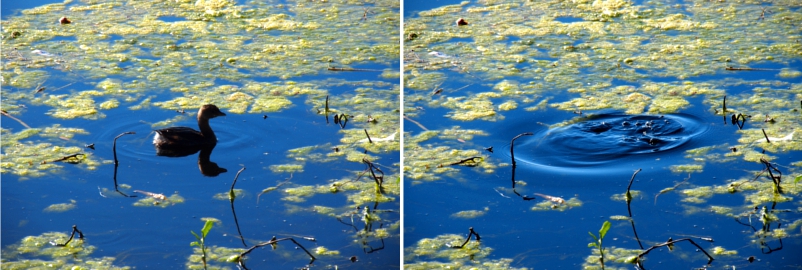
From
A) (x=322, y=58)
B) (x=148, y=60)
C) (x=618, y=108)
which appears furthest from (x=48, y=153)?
(x=618, y=108)

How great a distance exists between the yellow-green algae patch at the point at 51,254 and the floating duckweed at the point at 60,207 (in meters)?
0.20

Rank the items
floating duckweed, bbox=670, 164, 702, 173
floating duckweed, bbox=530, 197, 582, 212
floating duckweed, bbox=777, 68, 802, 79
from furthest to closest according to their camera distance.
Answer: floating duckweed, bbox=777, 68, 802, 79 → floating duckweed, bbox=670, 164, 702, 173 → floating duckweed, bbox=530, 197, 582, 212

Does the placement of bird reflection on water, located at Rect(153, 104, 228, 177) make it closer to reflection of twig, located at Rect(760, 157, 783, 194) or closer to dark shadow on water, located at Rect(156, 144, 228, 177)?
dark shadow on water, located at Rect(156, 144, 228, 177)

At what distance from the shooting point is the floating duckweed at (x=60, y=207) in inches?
132

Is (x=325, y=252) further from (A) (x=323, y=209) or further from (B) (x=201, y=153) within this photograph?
(B) (x=201, y=153)

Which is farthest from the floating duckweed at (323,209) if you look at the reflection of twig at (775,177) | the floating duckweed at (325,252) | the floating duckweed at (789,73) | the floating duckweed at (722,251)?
the floating duckweed at (789,73)

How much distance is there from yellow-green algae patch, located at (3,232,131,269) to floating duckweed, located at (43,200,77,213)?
0.20m

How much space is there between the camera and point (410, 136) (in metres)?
4.04

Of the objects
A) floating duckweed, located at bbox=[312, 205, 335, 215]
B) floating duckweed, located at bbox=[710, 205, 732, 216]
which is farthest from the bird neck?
floating duckweed, located at bbox=[710, 205, 732, 216]

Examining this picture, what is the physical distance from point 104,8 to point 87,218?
3240 mm

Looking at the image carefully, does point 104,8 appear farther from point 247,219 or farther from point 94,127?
point 247,219

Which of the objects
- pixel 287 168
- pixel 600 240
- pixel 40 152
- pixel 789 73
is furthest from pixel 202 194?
pixel 789 73

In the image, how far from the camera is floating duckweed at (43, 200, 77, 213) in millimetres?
3359

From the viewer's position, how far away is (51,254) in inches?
119
